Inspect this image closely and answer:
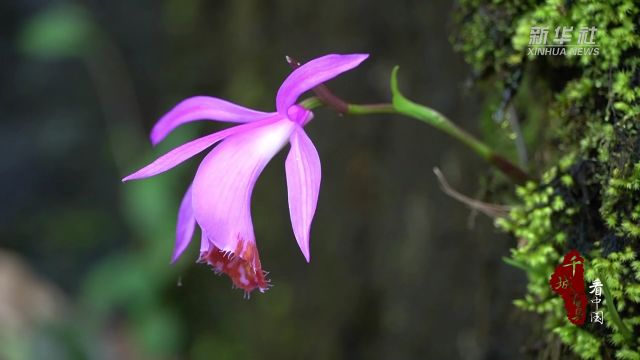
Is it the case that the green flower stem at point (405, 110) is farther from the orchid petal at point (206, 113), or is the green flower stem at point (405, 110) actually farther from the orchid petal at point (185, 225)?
the orchid petal at point (185, 225)

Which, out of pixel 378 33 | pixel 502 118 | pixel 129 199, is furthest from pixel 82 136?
pixel 502 118

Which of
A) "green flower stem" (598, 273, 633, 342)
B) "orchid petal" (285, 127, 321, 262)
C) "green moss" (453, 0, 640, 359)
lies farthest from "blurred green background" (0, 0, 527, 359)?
"orchid petal" (285, 127, 321, 262)

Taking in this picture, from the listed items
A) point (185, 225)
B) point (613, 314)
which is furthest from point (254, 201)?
point (613, 314)

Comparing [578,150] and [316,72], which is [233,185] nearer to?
[316,72]

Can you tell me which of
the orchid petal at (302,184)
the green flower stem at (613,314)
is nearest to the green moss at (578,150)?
the green flower stem at (613,314)

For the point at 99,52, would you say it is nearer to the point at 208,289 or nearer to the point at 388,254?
the point at 208,289

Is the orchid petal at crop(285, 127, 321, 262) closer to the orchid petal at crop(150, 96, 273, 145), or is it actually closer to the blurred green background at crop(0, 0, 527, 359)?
the orchid petal at crop(150, 96, 273, 145)
